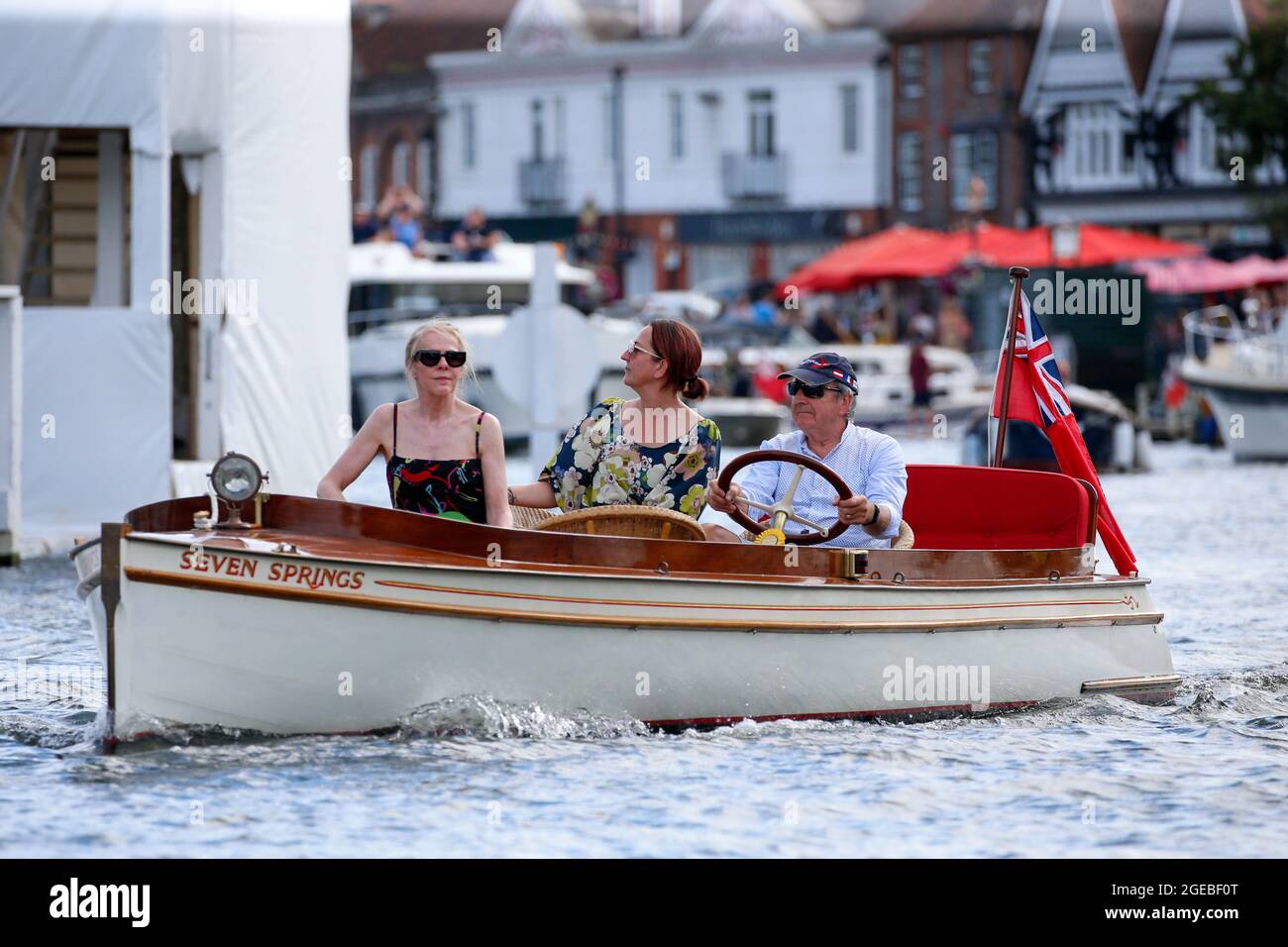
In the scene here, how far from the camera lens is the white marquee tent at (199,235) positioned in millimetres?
15508

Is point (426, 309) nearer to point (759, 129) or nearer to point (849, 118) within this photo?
point (849, 118)

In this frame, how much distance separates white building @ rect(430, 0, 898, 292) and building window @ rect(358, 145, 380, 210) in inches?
101

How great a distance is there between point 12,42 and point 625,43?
4399cm

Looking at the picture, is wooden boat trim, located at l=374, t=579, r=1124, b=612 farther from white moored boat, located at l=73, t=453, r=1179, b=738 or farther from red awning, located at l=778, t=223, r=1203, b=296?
red awning, located at l=778, t=223, r=1203, b=296

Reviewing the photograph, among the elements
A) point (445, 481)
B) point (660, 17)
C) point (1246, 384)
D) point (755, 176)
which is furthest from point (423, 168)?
point (445, 481)

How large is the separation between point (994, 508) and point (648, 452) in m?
1.80

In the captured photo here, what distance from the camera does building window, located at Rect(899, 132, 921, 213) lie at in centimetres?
5494

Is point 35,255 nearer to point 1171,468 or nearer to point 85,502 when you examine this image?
point 85,502

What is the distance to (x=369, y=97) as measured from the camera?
208ft

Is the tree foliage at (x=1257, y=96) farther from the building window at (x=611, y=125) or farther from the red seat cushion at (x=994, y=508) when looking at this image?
the red seat cushion at (x=994, y=508)

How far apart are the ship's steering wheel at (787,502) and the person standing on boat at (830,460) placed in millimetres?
89

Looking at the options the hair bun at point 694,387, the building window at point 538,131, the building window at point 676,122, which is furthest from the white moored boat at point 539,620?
the building window at point 538,131

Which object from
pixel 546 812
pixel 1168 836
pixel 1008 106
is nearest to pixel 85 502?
pixel 546 812

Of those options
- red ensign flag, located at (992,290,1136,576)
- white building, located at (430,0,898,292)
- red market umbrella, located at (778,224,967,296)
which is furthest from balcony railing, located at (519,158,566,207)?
red ensign flag, located at (992,290,1136,576)
